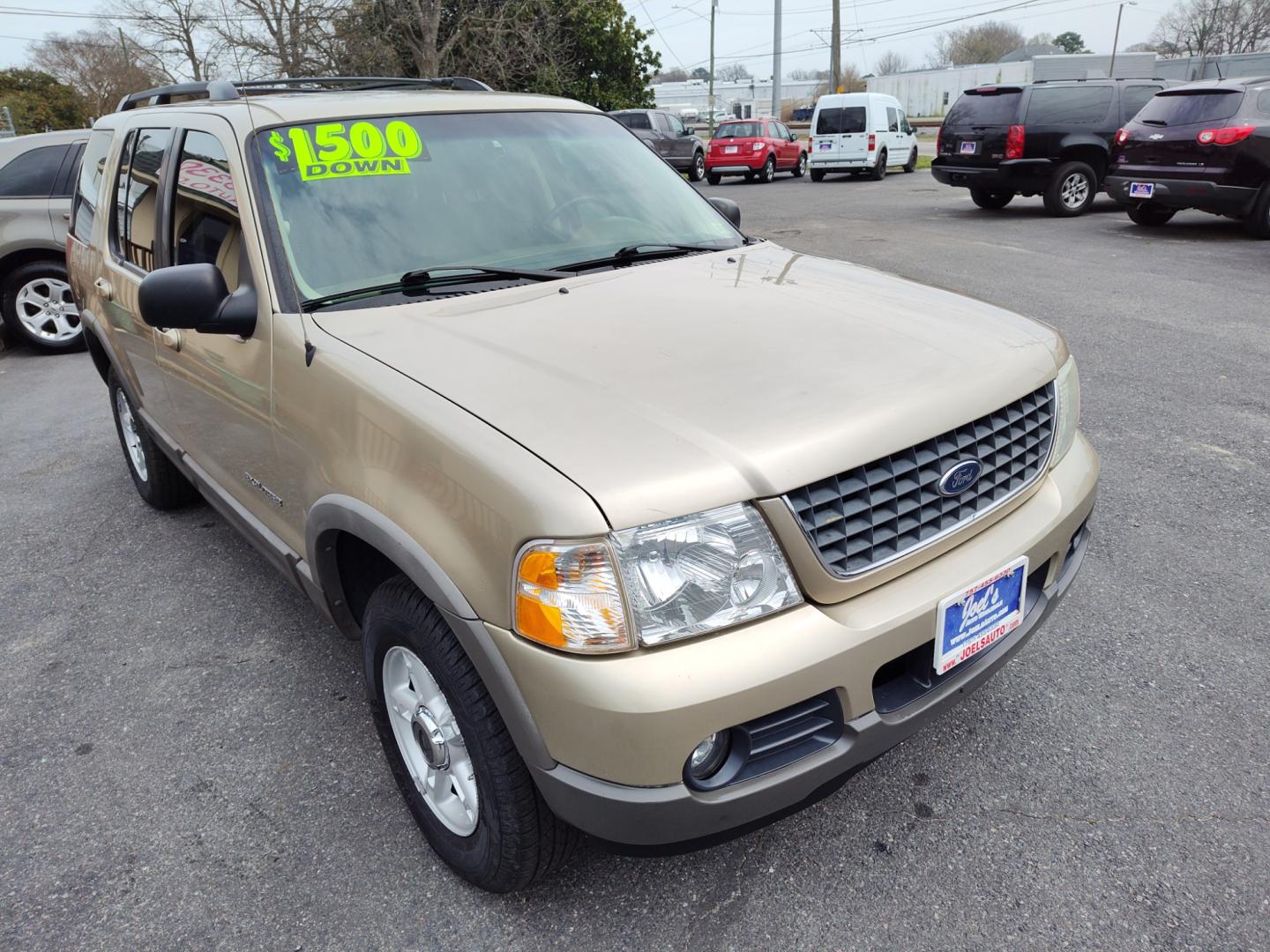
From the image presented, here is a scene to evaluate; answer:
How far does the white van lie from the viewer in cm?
2092

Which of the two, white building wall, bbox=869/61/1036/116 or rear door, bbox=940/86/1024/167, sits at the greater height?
white building wall, bbox=869/61/1036/116

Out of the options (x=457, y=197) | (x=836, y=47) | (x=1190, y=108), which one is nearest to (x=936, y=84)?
(x=836, y=47)

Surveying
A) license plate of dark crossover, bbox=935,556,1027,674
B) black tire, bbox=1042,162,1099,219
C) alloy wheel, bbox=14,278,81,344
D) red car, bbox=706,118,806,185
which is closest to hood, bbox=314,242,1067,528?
license plate of dark crossover, bbox=935,556,1027,674

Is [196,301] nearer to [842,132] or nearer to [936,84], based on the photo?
[842,132]

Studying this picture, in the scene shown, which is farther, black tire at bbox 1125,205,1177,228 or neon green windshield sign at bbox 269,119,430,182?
black tire at bbox 1125,205,1177,228

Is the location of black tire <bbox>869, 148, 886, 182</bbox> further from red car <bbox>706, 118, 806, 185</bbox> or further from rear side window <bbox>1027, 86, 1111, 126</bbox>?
rear side window <bbox>1027, 86, 1111, 126</bbox>

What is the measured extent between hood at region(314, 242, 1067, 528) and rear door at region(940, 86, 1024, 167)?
11563 millimetres

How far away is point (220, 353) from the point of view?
2.78m

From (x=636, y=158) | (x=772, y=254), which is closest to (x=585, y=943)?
(x=772, y=254)

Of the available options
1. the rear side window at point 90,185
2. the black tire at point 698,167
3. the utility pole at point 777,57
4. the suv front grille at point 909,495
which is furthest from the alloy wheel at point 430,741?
the utility pole at point 777,57

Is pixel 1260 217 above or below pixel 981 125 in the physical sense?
below

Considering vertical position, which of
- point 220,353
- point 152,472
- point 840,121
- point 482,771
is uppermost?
point 840,121

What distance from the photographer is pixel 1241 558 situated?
3.47 metres

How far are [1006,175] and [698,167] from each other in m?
12.4
